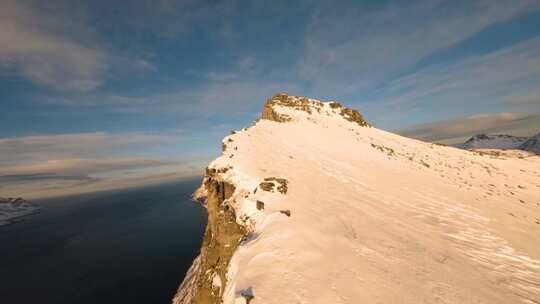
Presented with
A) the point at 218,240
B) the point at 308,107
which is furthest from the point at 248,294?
the point at 308,107

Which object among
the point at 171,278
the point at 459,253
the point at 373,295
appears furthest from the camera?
the point at 171,278

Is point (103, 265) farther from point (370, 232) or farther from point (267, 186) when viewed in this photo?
point (370, 232)

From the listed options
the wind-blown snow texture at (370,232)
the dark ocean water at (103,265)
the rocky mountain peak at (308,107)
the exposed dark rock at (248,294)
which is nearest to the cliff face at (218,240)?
the wind-blown snow texture at (370,232)

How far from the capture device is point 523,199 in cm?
2672

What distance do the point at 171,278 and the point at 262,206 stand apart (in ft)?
237

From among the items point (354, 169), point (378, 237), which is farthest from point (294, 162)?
point (378, 237)

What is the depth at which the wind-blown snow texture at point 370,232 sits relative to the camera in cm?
790

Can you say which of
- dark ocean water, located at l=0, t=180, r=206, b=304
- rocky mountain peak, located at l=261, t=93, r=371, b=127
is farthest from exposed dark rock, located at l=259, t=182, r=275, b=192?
dark ocean water, located at l=0, t=180, r=206, b=304

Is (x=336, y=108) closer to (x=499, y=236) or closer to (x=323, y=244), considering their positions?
(x=499, y=236)

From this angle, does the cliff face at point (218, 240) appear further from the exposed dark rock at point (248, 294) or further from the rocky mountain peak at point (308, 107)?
the rocky mountain peak at point (308, 107)

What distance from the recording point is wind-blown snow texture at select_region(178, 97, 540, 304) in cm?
790

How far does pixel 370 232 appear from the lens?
40.1 ft

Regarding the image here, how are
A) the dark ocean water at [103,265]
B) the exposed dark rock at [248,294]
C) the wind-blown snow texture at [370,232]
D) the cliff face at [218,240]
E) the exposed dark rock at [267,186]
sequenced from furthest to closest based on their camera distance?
the dark ocean water at [103,265] < the cliff face at [218,240] < the exposed dark rock at [267,186] < the wind-blown snow texture at [370,232] < the exposed dark rock at [248,294]

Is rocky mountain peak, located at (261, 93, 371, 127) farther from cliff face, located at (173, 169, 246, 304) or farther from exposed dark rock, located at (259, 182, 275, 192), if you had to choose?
exposed dark rock, located at (259, 182, 275, 192)
